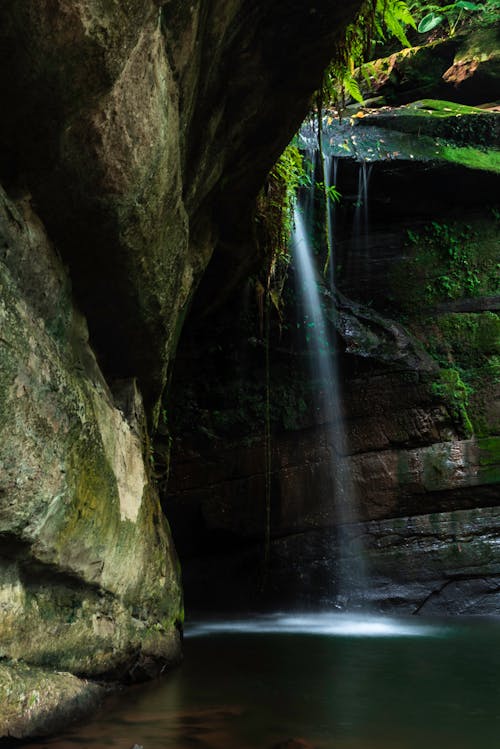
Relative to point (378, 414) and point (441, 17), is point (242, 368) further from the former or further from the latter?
point (441, 17)

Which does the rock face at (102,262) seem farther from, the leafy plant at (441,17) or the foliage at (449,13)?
the leafy plant at (441,17)

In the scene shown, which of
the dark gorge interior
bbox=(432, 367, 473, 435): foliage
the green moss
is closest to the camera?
the dark gorge interior

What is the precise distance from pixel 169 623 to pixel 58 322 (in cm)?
269

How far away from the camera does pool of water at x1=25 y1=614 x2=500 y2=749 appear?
3086mm

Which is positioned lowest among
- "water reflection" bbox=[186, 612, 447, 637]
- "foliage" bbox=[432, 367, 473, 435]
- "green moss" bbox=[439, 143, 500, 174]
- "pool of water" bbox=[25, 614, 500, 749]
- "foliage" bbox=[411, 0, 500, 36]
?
"water reflection" bbox=[186, 612, 447, 637]

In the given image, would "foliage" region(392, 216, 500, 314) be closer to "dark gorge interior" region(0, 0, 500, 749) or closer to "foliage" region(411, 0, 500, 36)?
"dark gorge interior" region(0, 0, 500, 749)

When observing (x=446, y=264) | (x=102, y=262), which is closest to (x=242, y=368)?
(x=446, y=264)

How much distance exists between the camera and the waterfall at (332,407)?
8906 millimetres

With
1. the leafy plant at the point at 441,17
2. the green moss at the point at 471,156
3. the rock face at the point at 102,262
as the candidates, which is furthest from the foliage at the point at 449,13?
the rock face at the point at 102,262

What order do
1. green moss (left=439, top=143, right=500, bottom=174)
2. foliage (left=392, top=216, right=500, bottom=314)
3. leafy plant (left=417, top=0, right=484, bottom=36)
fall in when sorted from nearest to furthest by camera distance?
green moss (left=439, top=143, right=500, bottom=174) → foliage (left=392, top=216, right=500, bottom=314) → leafy plant (left=417, top=0, right=484, bottom=36)

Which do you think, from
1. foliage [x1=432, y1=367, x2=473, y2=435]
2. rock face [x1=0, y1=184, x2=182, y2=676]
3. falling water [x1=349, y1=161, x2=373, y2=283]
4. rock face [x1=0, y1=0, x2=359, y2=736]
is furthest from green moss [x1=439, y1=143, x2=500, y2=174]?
rock face [x1=0, y1=184, x2=182, y2=676]

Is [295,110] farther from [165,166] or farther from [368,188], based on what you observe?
[368,188]

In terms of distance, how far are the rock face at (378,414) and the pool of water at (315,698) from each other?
232cm

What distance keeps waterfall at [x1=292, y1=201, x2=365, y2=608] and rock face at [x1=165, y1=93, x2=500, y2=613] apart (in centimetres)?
4
